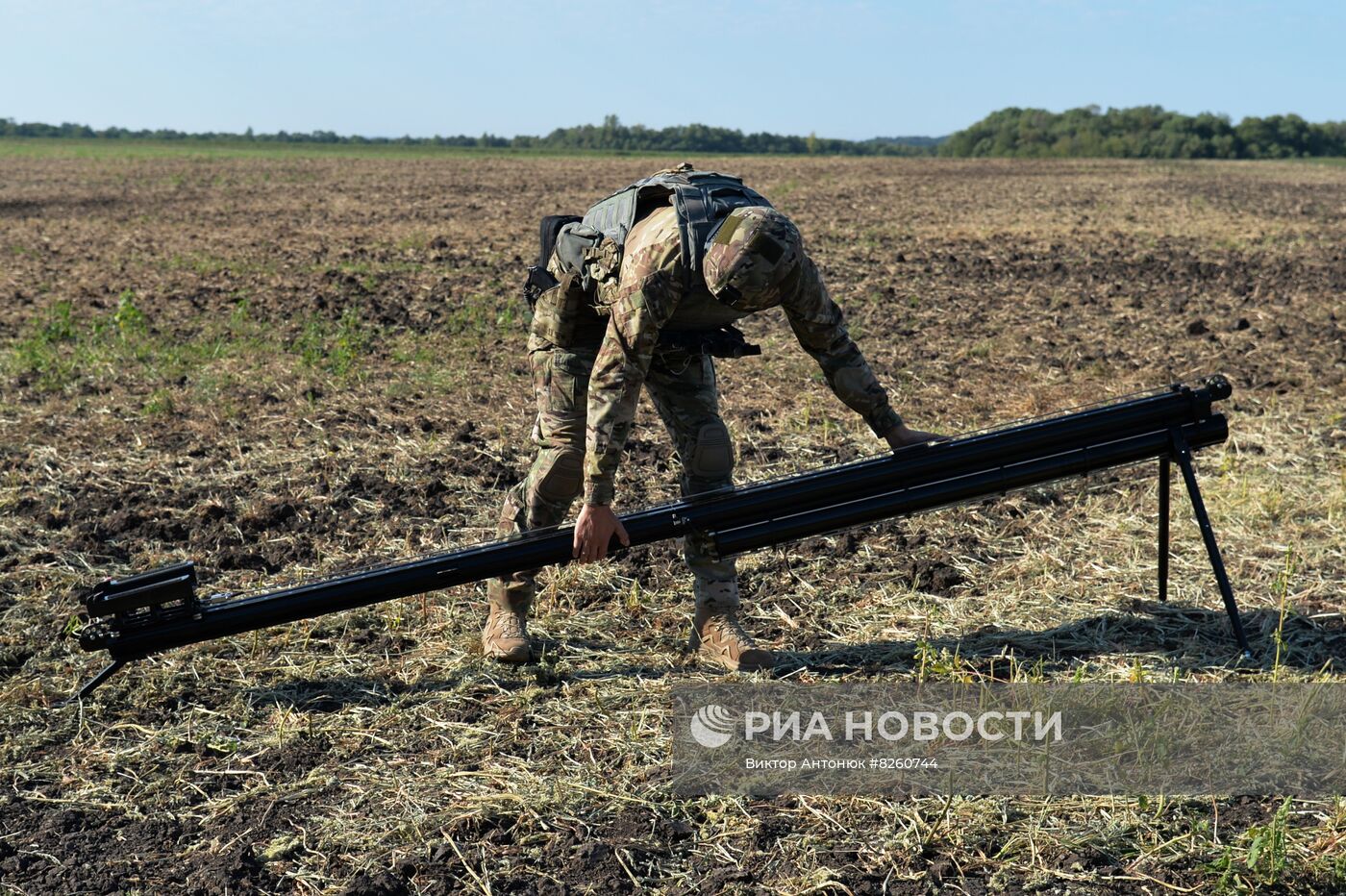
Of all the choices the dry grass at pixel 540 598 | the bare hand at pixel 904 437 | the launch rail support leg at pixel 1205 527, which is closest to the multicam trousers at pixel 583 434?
the dry grass at pixel 540 598

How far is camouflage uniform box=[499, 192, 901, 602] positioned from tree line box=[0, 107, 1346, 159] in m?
74.6

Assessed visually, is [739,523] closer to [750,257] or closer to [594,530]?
[594,530]

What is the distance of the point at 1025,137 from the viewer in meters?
87.2

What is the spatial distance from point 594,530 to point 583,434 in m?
0.71

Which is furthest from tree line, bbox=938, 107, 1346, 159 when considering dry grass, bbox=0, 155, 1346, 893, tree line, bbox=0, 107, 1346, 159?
dry grass, bbox=0, 155, 1346, 893

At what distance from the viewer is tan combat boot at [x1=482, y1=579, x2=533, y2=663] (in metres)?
4.80

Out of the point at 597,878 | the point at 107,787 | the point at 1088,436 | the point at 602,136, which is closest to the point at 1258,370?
the point at 1088,436

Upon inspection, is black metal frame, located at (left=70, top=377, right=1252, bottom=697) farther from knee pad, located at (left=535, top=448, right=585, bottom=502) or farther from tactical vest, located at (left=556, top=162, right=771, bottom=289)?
tactical vest, located at (left=556, top=162, right=771, bottom=289)

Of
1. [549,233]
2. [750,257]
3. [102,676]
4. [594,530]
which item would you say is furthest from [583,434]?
[102,676]

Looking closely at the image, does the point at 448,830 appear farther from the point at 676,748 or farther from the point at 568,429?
the point at 568,429

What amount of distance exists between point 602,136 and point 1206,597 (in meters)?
99.0

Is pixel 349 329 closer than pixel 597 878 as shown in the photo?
No

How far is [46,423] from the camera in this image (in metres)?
8.16

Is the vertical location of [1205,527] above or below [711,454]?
below
